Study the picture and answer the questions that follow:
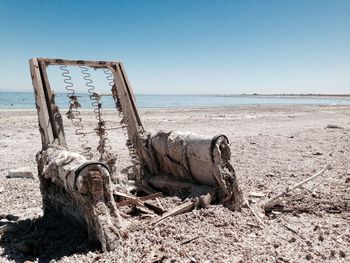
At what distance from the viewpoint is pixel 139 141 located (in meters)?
6.52

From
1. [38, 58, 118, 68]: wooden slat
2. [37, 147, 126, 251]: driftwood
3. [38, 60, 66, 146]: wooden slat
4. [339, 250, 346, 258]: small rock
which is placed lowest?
[339, 250, 346, 258]: small rock

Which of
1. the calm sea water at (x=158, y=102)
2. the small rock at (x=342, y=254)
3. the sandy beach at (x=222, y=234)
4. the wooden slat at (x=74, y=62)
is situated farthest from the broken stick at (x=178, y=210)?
the calm sea water at (x=158, y=102)

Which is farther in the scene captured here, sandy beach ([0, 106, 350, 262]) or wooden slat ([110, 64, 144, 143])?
wooden slat ([110, 64, 144, 143])

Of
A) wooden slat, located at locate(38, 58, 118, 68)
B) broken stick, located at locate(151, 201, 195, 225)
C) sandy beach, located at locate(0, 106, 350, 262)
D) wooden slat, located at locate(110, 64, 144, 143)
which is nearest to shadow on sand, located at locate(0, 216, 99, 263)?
sandy beach, located at locate(0, 106, 350, 262)

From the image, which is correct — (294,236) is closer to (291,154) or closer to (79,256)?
(79,256)

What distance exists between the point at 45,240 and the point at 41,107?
2022mm

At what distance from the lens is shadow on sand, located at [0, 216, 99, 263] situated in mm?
4309

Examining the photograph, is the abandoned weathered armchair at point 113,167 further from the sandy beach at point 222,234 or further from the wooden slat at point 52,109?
the sandy beach at point 222,234

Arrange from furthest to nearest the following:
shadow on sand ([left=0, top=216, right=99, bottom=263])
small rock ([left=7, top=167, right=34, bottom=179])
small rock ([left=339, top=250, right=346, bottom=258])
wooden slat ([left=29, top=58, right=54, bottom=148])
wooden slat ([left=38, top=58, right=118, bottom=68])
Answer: small rock ([left=7, top=167, right=34, bottom=179]) < wooden slat ([left=38, top=58, right=118, bottom=68]) < wooden slat ([left=29, top=58, right=54, bottom=148]) < shadow on sand ([left=0, top=216, right=99, bottom=263]) < small rock ([left=339, top=250, right=346, bottom=258])

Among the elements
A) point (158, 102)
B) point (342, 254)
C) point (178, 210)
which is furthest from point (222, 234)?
point (158, 102)

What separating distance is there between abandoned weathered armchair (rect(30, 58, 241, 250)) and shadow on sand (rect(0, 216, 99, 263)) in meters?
0.17

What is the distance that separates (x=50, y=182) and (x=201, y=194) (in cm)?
217

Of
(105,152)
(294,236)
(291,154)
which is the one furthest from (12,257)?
(291,154)

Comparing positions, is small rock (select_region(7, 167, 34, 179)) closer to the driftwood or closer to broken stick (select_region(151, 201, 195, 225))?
the driftwood
